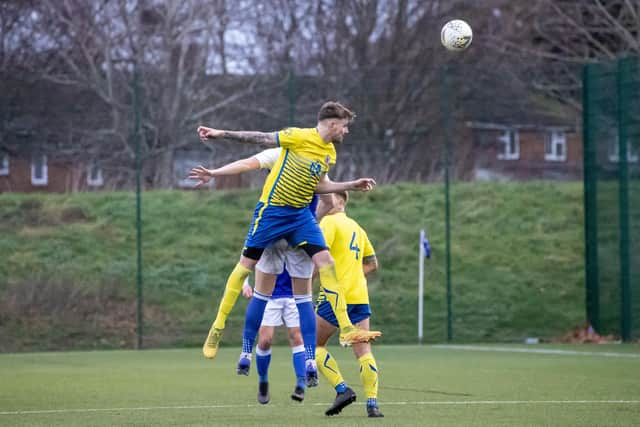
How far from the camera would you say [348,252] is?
8.92 m

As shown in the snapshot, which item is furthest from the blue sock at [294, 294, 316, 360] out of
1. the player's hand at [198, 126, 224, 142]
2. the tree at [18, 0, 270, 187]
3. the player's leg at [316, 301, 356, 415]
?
the tree at [18, 0, 270, 187]

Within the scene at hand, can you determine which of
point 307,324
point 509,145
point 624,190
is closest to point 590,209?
point 624,190

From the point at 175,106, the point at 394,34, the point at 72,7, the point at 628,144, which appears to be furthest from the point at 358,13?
the point at 628,144

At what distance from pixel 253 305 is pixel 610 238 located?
31.5 feet

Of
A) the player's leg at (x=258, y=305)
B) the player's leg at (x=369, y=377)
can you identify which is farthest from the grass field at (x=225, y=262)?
the player's leg at (x=369, y=377)

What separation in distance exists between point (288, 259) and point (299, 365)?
0.99m

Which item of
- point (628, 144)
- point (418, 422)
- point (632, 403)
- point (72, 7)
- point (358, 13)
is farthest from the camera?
point (358, 13)

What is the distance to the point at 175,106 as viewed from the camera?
19.4 meters

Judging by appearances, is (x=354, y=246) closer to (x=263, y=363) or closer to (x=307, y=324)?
(x=307, y=324)

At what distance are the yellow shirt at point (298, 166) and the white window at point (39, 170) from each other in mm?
10786

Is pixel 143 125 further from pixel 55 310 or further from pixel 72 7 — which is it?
pixel 72 7

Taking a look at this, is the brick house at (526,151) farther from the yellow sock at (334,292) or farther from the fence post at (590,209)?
the yellow sock at (334,292)

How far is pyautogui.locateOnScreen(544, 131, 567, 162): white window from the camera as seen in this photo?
21.6 meters

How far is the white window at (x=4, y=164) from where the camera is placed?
18.2 metres
